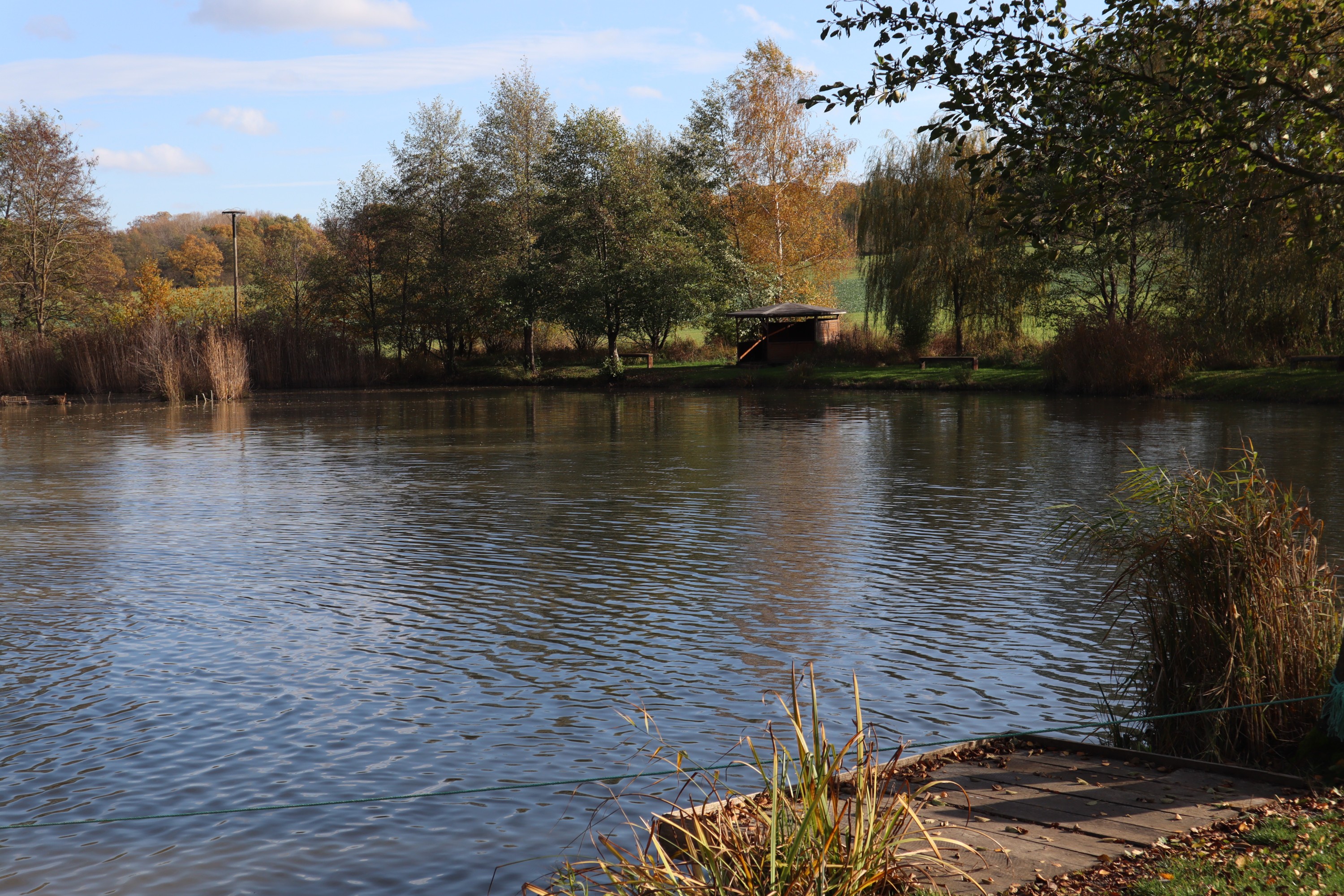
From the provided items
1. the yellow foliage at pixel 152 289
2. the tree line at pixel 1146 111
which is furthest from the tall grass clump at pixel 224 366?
the tree line at pixel 1146 111

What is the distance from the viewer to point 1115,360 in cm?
3600

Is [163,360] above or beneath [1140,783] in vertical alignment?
above

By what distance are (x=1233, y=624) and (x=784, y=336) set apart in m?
45.8

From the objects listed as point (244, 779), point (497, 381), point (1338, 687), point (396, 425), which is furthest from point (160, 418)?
point (1338, 687)

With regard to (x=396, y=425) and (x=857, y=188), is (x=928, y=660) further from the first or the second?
(x=857, y=188)

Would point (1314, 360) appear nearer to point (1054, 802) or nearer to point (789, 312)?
point (789, 312)

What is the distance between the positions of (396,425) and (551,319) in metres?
22.1

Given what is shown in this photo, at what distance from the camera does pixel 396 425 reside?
31.1 m

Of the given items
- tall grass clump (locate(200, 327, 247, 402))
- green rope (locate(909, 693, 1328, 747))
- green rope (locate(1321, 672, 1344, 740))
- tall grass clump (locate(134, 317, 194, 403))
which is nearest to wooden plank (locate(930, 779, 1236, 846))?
green rope (locate(909, 693, 1328, 747))

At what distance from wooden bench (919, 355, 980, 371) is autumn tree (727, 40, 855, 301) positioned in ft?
37.5

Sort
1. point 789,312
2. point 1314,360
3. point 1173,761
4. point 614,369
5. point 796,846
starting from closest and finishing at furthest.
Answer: point 796,846
point 1173,761
point 1314,360
point 789,312
point 614,369

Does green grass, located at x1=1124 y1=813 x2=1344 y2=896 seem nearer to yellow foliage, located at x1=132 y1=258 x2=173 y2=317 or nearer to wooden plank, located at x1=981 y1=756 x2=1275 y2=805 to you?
wooden plank, located at x1=981 y1=756 x2=1275 y2=805

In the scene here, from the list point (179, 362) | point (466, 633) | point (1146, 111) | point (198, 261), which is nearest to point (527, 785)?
point (466, 633)

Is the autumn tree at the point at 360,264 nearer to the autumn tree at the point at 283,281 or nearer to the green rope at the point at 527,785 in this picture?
the autumn tree at the point at 283,281
